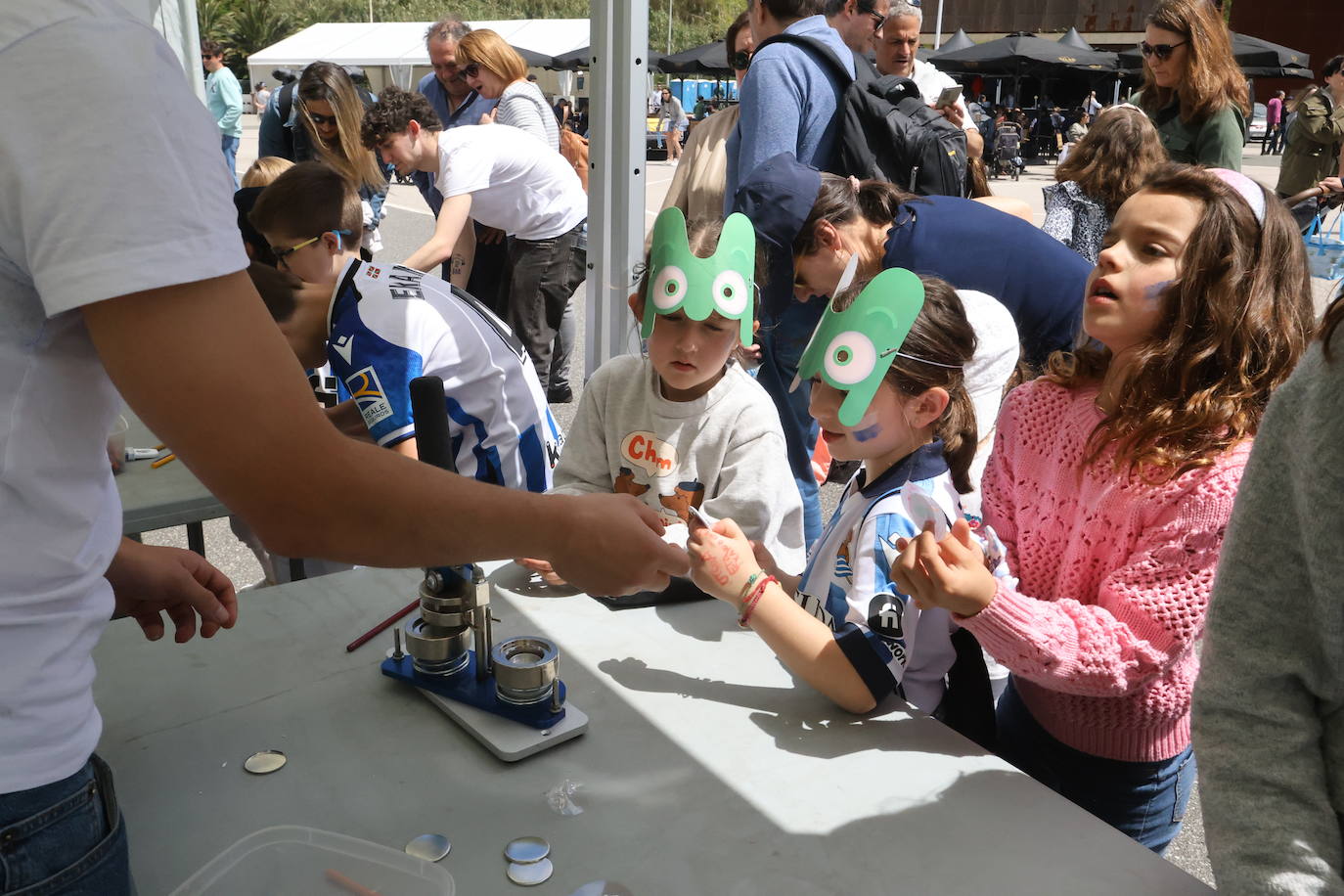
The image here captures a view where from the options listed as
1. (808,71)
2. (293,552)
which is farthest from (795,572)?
(808,71)

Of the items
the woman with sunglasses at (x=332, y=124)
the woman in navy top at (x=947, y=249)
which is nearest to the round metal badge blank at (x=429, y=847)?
the woman in navy top at (x=947, y=249)

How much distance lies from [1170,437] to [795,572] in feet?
2.44

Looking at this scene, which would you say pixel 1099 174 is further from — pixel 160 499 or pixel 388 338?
pixel 160 499

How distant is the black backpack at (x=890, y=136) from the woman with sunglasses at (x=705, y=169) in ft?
1.39

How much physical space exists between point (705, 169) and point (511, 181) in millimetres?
987

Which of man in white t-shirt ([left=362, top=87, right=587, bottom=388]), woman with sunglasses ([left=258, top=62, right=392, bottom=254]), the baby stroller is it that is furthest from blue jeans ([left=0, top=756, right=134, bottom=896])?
the baby stroller

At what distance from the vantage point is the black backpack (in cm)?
304

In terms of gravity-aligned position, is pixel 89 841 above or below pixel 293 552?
below

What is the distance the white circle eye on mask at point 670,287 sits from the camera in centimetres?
179

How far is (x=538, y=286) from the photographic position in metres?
4.46

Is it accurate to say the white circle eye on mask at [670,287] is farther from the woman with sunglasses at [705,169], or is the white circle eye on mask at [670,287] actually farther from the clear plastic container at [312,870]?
the woman with sunglasses at [705,169]

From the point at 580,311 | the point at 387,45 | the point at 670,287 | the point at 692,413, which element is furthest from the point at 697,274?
the point at 387,45

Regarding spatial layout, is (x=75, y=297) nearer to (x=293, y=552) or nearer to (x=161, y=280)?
(x=161, y=280)

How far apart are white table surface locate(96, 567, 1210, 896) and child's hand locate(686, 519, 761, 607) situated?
11 cm
